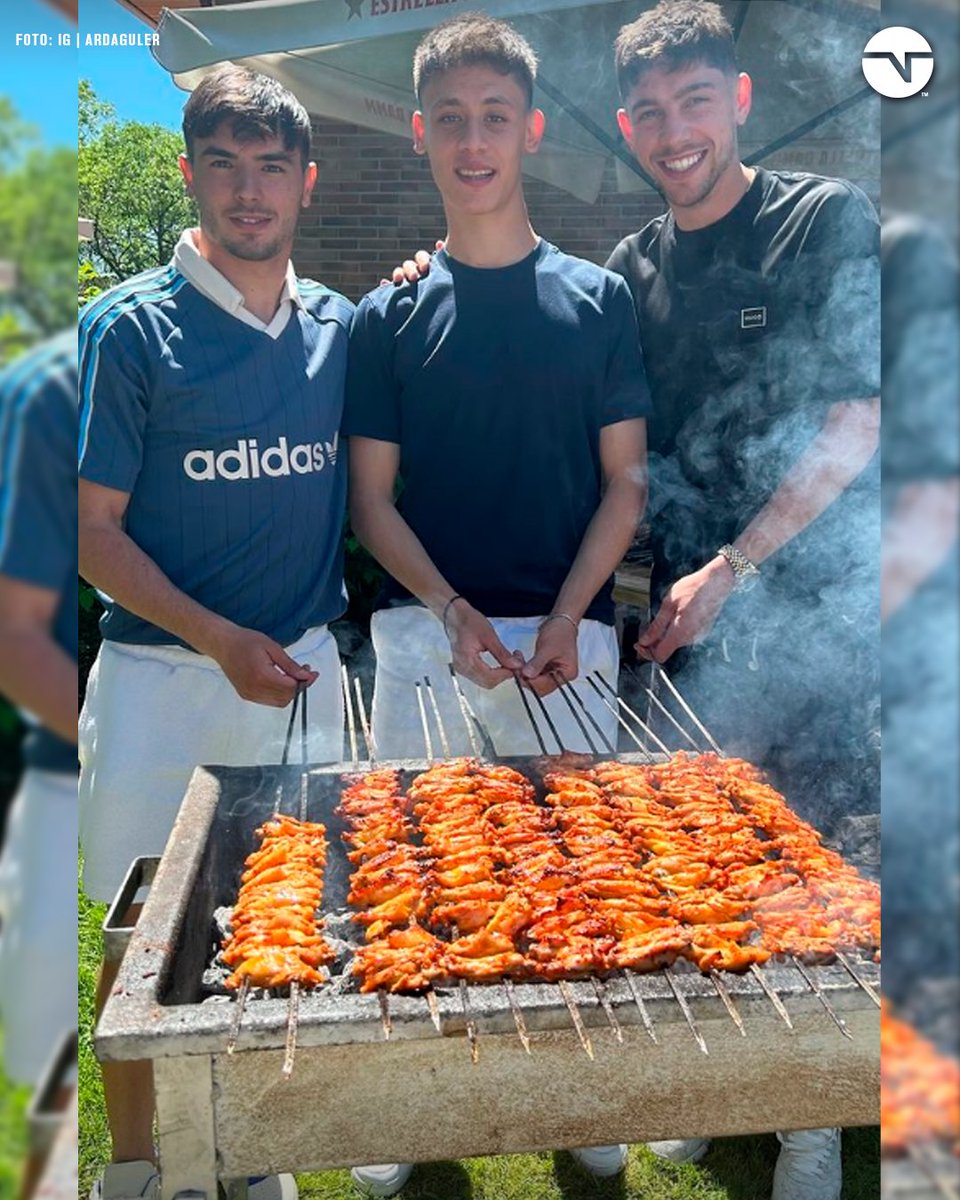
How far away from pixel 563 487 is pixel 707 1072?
4.36 feet

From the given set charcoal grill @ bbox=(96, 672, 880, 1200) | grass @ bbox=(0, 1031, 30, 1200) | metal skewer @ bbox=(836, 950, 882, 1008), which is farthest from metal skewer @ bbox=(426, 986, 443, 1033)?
grass @ bbox=(0, 1031, 30, 1200)

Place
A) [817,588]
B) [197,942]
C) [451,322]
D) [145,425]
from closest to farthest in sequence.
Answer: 1. [197,942]
2. [145,425]
3. [451,322]
4. [817,588]

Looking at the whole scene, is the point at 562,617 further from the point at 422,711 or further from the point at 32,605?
the point at 32,605

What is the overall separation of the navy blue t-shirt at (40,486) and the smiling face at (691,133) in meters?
1.74

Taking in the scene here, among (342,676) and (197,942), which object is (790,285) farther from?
(197,942)

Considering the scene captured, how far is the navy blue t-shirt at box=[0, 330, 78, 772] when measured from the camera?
98 cm

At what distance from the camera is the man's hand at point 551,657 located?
2.63m

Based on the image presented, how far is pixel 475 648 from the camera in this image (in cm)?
264

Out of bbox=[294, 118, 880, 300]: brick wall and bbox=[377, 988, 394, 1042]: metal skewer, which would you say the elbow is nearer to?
bbox=[294, 118, 880, 300]: brick wall

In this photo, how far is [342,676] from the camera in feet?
9.92

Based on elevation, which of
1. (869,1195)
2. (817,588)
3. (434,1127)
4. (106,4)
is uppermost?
(106,4)

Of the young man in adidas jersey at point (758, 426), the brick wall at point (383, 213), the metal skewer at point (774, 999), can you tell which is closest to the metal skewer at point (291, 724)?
the young man in adidas jersey at point (758, 426)

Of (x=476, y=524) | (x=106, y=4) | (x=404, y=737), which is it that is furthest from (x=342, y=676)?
(x=106, y=4)

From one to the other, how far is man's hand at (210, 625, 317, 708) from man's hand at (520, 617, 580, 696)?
1.58ft
